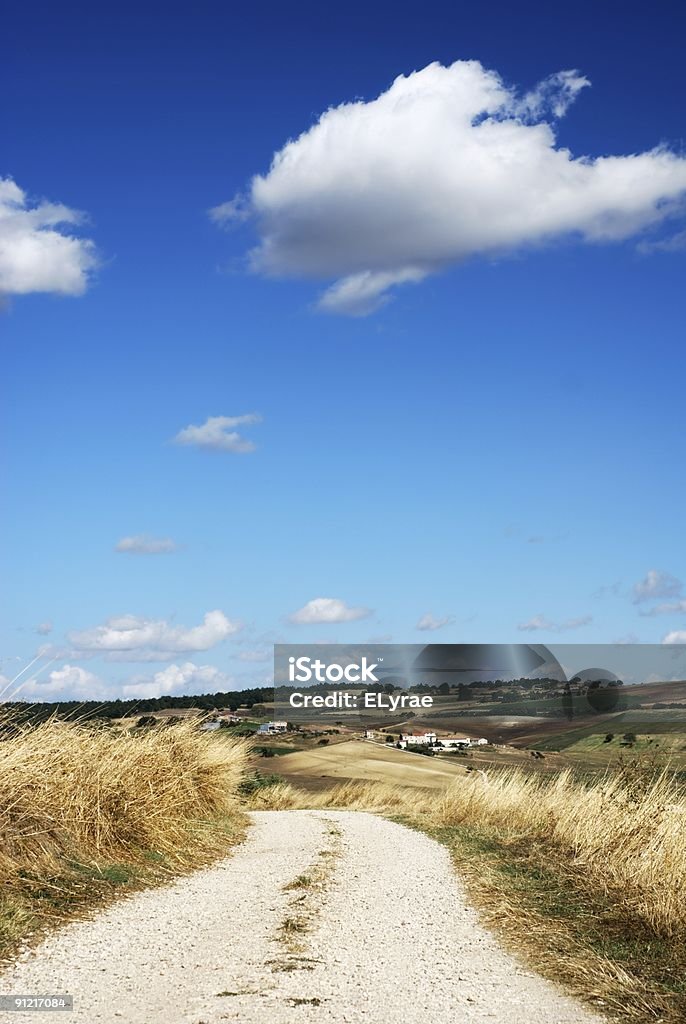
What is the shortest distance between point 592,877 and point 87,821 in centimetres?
650

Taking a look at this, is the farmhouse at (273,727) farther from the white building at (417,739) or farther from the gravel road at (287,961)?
the gravel road at (287,961)

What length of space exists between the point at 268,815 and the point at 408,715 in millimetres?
16564

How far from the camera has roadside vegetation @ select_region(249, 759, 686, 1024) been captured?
763 cm

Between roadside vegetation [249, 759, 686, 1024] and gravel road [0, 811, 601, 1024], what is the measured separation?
0.38 m

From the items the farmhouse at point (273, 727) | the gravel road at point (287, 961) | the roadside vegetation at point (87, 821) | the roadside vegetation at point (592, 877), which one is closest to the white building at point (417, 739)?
the farmhouse at point (273, 727)

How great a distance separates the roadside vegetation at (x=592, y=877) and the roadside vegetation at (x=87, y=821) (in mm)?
4297

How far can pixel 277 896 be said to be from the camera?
11.0m

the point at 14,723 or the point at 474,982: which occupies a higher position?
the point at 14,723

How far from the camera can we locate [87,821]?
12273 mm

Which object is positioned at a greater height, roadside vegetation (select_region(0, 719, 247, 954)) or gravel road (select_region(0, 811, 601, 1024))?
roadside vegetation (select_region(0, 719, 247, 954))

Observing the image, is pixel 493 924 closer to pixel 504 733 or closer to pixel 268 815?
pixel 268 815

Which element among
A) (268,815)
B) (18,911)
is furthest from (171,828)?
(268,815)

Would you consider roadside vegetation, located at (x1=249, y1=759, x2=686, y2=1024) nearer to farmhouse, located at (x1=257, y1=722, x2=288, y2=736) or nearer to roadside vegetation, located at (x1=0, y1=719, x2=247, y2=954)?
roadside vegetation, located at (x1=0, y1=719, x2=247, y2=954)

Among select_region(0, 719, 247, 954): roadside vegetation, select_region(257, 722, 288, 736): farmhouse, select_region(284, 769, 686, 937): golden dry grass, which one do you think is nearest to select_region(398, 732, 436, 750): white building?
select_region(257, 722, 288, 736): farmhouse
